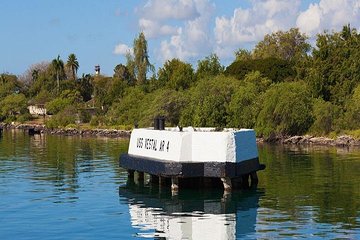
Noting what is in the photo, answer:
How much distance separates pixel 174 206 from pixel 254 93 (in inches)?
2798

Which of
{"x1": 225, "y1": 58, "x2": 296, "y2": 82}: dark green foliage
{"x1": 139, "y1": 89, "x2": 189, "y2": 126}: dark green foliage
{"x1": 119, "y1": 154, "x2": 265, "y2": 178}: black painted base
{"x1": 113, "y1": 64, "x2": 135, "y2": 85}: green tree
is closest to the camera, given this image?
{"x1": 119, "y1": 154, "x2": 265, "y2": 178}: black painted base

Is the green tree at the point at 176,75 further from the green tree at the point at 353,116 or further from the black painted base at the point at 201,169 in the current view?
the black painted base at the point at 201,169

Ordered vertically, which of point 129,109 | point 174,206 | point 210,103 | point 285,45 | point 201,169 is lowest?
point 174,206

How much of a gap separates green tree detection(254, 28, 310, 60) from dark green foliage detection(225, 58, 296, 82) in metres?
24.1

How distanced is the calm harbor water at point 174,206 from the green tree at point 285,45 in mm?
97353

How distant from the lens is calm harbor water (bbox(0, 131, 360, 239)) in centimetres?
2884

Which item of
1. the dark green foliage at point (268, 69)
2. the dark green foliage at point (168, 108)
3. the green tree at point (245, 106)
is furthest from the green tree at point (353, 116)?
the dark green foliage at point (168, 108)

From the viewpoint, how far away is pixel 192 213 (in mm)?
33438

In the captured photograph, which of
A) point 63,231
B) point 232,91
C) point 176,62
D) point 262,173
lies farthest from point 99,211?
point 176,62

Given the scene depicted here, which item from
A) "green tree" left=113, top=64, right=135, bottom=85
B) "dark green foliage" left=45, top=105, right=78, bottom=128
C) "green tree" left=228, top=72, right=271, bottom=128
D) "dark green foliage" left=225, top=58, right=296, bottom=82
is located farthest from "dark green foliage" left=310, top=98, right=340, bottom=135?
"green tree" left=113, top=64, right=135, bottom=85

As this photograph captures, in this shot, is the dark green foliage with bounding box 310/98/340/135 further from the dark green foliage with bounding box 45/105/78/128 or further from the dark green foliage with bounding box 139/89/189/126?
the dark green foliage with bounding box 45/105/78/128

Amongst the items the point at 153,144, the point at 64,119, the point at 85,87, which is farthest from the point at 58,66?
the point at 153,144

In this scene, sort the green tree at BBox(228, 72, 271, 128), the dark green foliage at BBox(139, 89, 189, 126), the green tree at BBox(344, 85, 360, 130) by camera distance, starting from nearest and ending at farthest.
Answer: the green tree at BBox(344, 85, 360, 130)
the green tree at BBox(228, 72, 271, 128)
the dark green foliage at BBox(139, 89, 189, 126)

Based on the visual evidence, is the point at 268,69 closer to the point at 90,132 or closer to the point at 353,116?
the point at 90,132
